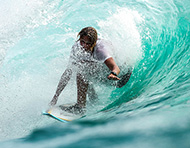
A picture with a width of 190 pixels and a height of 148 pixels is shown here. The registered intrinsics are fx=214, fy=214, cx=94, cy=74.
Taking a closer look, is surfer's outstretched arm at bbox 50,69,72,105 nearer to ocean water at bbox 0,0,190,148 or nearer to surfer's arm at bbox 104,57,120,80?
ocean water at bbox 0,0,190,148

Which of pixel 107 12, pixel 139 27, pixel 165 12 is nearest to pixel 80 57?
pixel 139 27

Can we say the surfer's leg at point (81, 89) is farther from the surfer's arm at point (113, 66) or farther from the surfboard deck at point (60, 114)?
the surfer's arm at point (113, 66)

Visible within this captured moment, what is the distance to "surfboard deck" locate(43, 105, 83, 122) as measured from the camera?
240cm

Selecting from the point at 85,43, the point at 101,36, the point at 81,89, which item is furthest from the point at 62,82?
the point at 101,36

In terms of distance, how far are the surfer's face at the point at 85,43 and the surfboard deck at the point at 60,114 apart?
2.63 feet

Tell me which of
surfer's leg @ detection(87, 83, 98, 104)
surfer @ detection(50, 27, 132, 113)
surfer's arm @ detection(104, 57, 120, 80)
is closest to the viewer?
surfer's arm @ detection(104, 57, 120, 80)

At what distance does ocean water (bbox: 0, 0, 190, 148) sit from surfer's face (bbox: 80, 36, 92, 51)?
60 cm

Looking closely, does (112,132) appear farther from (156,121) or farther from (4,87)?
(4,87)

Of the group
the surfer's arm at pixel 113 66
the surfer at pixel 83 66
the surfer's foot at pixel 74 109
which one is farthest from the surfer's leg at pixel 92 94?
the surfer's arm at pixel 113 66

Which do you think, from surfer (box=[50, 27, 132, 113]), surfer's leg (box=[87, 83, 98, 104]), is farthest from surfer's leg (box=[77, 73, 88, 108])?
surfer's leg (box=[87, 83, 98, 104])

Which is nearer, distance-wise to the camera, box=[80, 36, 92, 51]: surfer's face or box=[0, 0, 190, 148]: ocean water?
A: box=[80, 36, 92, 51]: surfer's face

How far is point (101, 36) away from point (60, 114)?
192 cm

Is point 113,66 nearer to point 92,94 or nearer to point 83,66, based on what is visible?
point 83,66

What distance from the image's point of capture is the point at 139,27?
12.9 feet
